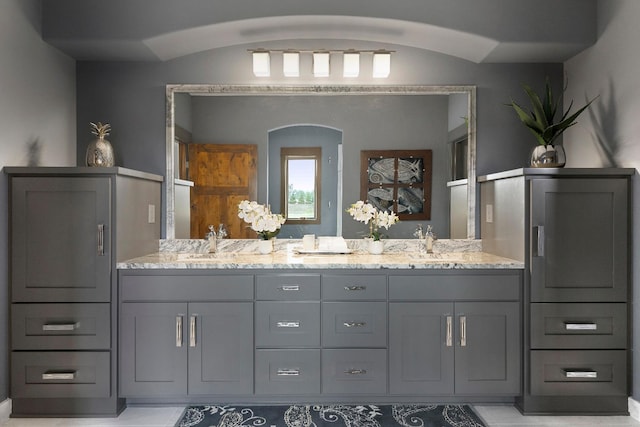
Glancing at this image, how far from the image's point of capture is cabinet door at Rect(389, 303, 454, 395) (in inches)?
94.4

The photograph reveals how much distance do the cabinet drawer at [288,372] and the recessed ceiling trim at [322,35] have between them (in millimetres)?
1923

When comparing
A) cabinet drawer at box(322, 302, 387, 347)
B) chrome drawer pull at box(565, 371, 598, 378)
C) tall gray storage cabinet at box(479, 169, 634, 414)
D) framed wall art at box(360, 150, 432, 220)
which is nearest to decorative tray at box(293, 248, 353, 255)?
framed wall art at box(360, 150, 432, 220)

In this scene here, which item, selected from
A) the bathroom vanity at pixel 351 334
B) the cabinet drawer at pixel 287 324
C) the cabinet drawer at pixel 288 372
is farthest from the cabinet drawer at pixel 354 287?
the cabinet drawer at pixel 288 372

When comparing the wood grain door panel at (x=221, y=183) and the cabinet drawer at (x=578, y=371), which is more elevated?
the wood grain door panel at (x=221, y=183)

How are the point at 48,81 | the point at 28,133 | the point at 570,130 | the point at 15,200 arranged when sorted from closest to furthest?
1. the point at 15,200
2. the point at 28,133
3. the point at 48,81
4. the point at 570,130

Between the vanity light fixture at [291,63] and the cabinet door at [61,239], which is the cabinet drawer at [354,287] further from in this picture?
the vanity light fixture at [291,63]

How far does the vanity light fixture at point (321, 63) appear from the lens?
288cm

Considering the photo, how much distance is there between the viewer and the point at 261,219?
287 cm

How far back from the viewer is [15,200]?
7.57ft

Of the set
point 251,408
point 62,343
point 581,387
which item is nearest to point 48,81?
point 62,343

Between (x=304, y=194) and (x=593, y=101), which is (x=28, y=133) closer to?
(x=304, y=194)

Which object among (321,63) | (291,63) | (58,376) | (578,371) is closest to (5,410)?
(58,376)

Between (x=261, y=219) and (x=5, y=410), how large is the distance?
1716mm

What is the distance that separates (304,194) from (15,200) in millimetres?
1623
